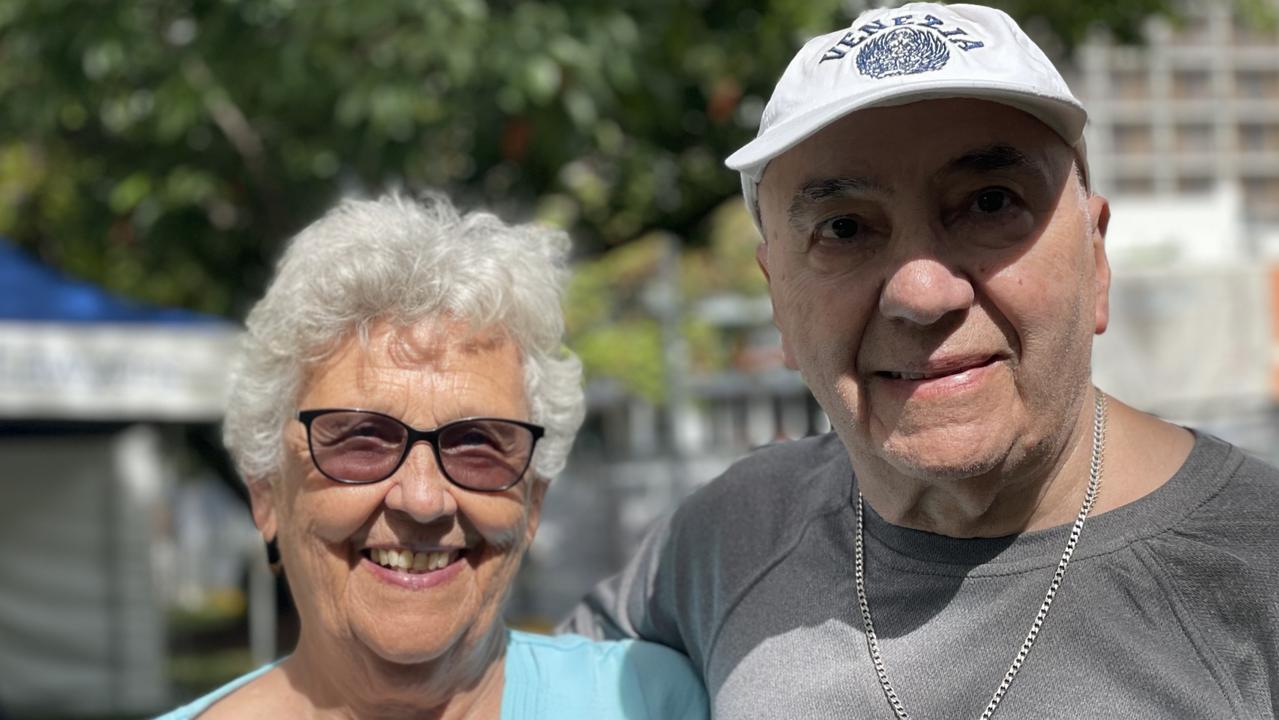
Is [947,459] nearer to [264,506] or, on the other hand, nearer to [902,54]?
[902,54]

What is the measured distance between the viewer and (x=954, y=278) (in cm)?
157

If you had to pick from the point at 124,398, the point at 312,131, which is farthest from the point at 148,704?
the point at 312,131

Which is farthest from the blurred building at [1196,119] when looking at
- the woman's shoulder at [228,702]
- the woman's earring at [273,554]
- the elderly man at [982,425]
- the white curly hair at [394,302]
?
the elderly man at [982,425]

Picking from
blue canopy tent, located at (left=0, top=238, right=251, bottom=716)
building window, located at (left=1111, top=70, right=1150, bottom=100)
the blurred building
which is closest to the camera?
blue canopy tent, located at (left=0, top=238, right=251, bottom=716)

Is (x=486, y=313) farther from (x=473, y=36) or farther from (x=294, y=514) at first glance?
(x=473, y=36)

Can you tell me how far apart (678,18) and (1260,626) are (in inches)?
187

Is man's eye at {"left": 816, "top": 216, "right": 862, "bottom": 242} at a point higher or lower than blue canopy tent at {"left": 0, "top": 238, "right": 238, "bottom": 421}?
higher

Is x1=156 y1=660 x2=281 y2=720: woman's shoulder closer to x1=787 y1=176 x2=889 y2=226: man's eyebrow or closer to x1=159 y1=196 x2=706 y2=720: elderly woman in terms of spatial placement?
x1=159 y1=196 x2=706 y2=720: elderly woman

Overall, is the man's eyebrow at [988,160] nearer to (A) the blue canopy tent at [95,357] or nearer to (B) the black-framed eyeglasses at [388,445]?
(B) the black-framed eyeglasses at [388,445]

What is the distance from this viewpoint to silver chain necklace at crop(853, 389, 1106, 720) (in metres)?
1.66

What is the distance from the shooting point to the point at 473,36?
4.67m

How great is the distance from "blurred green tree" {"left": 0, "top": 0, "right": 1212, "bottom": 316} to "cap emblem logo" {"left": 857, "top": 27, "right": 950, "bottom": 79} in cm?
310

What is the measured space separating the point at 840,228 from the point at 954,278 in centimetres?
15

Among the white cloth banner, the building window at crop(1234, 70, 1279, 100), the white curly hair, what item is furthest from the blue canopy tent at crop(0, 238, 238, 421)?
the building window at crop(1234, 70, 1279, 100)
